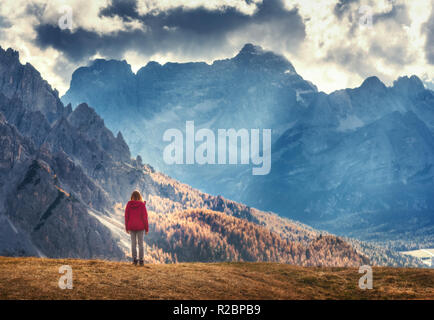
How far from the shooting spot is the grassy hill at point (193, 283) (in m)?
26.6

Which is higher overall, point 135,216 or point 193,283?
point 135,216

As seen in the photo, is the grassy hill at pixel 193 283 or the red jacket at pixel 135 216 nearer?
the grassy hill at pixel 193 283

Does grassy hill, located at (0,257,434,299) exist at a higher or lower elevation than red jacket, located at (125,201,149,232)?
lower

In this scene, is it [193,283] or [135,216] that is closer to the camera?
[193,283]

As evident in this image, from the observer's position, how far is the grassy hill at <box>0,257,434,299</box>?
26.6 m

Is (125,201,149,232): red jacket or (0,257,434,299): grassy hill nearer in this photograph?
(0,257,434,299): grassy hill

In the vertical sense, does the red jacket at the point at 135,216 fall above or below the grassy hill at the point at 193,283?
above

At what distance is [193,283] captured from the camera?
30.8m
